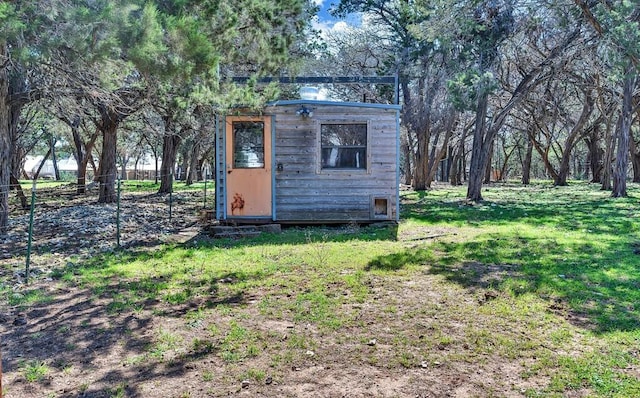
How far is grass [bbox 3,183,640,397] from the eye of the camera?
9.40ft

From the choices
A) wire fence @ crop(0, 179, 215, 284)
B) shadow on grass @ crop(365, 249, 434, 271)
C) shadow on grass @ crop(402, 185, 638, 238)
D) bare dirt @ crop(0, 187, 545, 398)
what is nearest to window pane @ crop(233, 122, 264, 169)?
wire fence @ crop(0, 179, 215, 284)

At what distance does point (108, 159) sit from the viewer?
515 inches

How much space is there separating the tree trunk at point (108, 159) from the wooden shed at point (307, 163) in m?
5.83

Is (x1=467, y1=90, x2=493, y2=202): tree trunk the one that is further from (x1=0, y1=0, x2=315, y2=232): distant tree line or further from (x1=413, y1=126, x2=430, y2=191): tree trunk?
(x1=0, y1=0, x2=315, y2=232): distant tree line

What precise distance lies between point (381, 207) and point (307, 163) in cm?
161

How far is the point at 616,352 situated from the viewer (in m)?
2.90

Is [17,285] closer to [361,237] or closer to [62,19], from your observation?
[62,19]

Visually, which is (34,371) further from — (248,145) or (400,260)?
(248,145)

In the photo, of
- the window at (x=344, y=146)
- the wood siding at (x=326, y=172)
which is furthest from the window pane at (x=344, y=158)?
the wood siding at (x=326, y=172)

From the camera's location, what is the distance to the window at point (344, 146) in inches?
331

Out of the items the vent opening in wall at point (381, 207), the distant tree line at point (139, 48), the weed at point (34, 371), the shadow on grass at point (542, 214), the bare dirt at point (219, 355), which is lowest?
the weed at point (34, 371)

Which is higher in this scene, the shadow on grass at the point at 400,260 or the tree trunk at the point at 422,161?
the tree trunk at the point at 422,161

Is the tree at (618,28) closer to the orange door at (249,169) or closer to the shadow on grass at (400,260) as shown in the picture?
the shadow on grass at (400,260)

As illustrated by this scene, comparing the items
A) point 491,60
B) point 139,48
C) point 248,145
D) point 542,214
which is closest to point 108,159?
point 248,145
